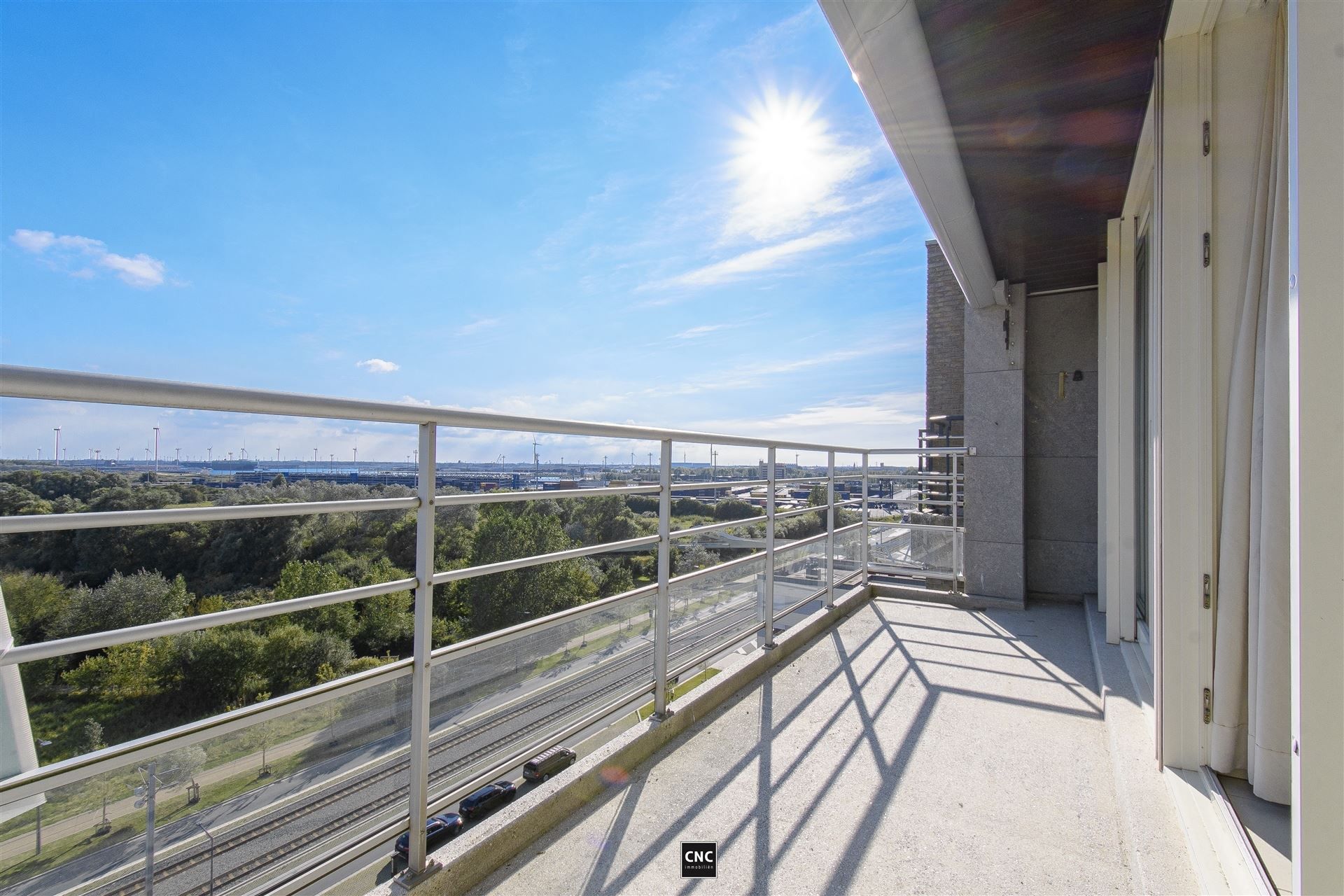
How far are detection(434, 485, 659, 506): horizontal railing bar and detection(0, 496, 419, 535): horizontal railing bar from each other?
153 mm

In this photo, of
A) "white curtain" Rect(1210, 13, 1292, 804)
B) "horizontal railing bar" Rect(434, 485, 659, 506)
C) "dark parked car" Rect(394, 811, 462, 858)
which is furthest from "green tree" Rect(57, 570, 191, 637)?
"white curtain" Rect(1210, 13, 1292, 804)

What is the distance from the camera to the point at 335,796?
116 cm

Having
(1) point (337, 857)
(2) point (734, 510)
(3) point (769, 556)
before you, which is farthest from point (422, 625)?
(3) point (769, 556)

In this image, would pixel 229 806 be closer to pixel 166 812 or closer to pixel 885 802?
Answer: pixel 166 812

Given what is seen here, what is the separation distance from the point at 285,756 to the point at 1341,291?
6.06 ft

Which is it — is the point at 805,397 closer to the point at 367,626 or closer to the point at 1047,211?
the point at 1047,211

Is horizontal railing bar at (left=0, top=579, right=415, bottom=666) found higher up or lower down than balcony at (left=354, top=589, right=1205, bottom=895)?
higher up

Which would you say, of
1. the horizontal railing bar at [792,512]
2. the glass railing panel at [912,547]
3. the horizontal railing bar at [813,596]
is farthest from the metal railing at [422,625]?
the glass railing panel at [912,547]

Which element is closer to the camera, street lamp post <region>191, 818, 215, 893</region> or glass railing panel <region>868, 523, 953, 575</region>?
street lamp post <region>191, 818, 215, 893</region>

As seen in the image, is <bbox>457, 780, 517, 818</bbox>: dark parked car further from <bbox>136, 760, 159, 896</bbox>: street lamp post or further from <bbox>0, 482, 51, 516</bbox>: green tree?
<bbox>0, 482, 51, 516</bbox>: green tree

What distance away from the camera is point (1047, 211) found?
326 cm

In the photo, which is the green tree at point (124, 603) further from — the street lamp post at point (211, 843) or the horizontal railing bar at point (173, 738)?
the street lamp post at point (211, 843)

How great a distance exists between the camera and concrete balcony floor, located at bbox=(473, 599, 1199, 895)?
1.46m

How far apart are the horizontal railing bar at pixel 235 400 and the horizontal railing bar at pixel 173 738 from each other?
53cm
